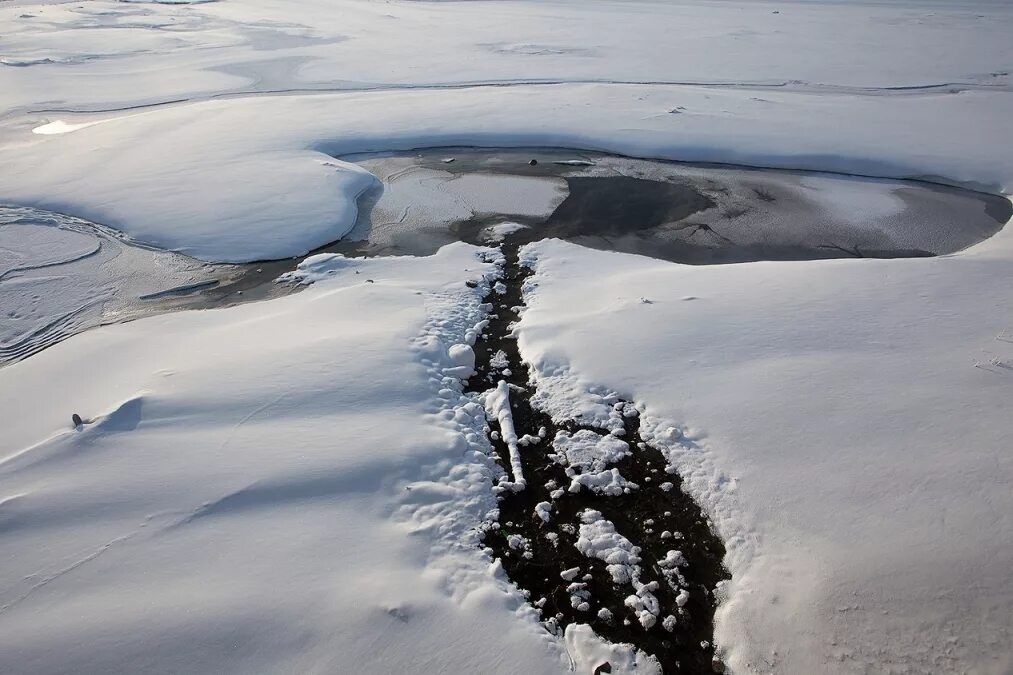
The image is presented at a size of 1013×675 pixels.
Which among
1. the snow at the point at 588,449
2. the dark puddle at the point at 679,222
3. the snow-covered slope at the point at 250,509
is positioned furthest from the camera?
the dark puddle at the point at 679,222

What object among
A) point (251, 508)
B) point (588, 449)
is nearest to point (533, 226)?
point (588, 449)

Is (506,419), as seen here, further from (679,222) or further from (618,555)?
(679,222)

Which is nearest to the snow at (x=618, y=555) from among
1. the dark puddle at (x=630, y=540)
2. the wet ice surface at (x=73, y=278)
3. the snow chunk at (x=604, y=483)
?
the dark puddle at (x=630, y=540)

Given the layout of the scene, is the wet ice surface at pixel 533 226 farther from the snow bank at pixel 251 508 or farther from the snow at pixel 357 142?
the snow bank at pixel 251 508

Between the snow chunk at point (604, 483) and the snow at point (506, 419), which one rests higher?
the snow at point (506, 419)

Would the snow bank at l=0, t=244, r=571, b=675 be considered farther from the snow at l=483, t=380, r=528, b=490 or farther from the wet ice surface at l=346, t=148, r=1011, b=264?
the wet ice surface at l=346, t=148, r=1011, b=264

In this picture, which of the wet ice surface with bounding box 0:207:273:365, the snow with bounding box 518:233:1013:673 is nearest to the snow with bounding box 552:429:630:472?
the snow with bounding box 518:233:1013:673
